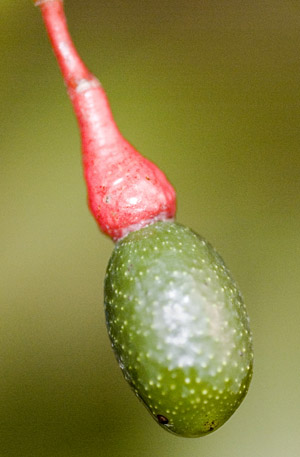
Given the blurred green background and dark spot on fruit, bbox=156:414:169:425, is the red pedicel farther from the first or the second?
the blurred green background

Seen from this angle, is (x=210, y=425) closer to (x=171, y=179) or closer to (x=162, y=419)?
(x=162, y=419)

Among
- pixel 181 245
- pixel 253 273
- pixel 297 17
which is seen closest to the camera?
pixel 181 245

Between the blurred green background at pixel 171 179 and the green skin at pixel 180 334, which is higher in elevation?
the blurred green background at pixel 171 179

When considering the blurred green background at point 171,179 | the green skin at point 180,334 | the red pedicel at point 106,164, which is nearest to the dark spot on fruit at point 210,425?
the green skin at point 180,334

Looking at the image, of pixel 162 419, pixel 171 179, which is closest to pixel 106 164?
pixel 162 419

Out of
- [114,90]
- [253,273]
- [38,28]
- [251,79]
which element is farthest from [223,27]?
[253,273]

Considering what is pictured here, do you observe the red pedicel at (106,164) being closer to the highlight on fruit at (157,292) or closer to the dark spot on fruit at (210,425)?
the highlight on fruit at (157,292)

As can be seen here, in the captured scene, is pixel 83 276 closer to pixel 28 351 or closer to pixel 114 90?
pixel 28 351
